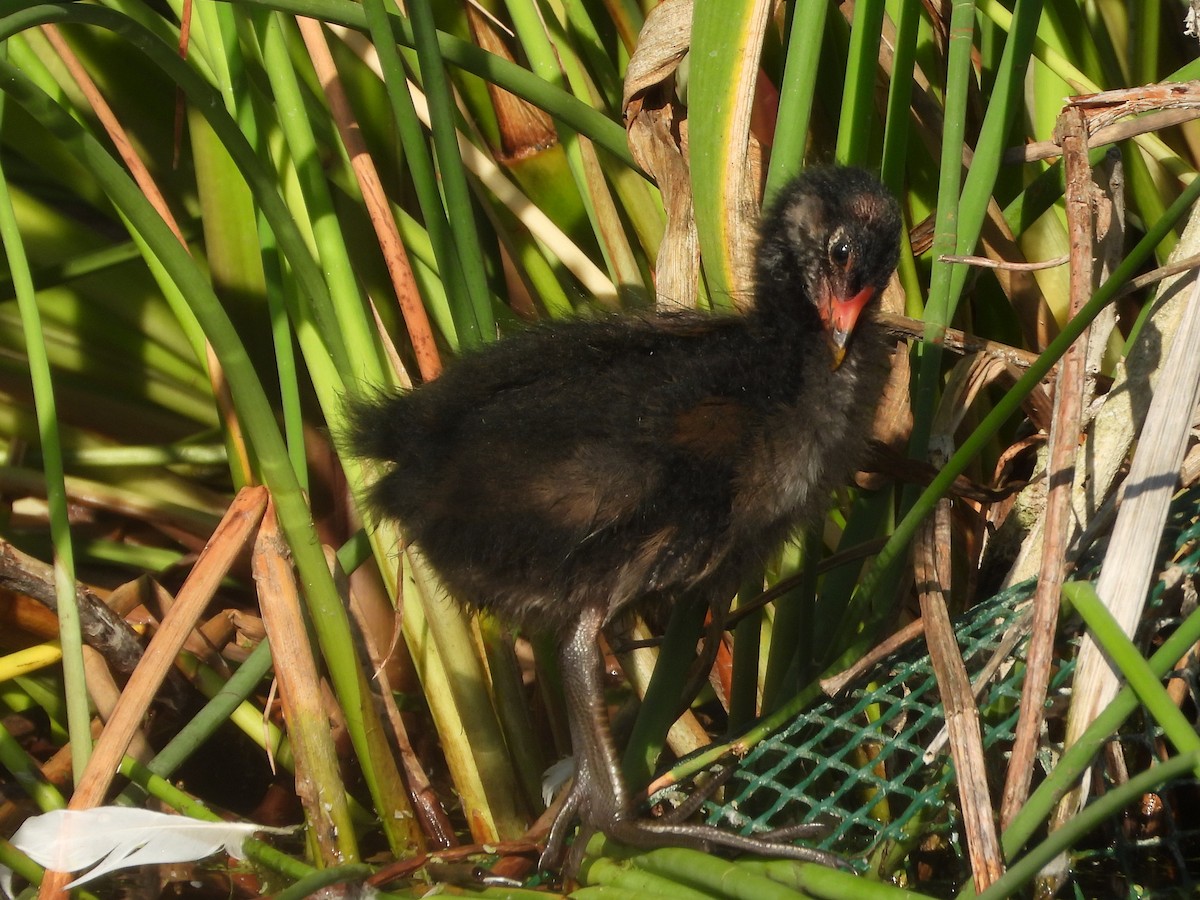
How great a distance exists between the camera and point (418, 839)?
2023 mm

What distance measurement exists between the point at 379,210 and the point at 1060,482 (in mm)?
1241

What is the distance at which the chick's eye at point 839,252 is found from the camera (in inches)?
70.0

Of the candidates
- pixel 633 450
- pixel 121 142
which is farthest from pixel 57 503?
pixel 633 450

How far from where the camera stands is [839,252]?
179 centimetres

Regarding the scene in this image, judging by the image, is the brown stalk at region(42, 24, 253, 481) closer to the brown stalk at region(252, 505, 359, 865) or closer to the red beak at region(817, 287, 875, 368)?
the brown stalk at region(252, 505, 359, 865)

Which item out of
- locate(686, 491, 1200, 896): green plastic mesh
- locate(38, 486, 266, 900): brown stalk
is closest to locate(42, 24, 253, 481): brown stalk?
locate(38, 486, 266, 900): brown stalk

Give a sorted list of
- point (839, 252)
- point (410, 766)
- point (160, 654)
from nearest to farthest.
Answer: point (839, 252)
point (160, 654)
point (410, 766)

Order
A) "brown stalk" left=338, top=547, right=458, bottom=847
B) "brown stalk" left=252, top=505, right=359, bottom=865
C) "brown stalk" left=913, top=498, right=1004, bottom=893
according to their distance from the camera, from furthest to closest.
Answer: "brown stalk" left=338, top=547, right=458, bottom=847 → "brown stalk" left=252, top=505, right=359, bottom=865 → "brown stalk" left=913, top=498, right=1004, bottom=893

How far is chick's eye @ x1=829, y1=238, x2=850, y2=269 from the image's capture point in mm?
1777

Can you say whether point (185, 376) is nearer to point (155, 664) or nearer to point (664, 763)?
point (155, 664)

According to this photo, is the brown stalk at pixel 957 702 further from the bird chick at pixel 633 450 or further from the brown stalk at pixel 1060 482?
the bird chick at pixel 633 450

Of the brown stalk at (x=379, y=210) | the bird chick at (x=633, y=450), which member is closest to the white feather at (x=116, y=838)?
the bird chick at (x=633, y=450)

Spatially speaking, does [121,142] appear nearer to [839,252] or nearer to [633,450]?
[633,450]

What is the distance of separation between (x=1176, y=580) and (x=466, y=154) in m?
1.43
